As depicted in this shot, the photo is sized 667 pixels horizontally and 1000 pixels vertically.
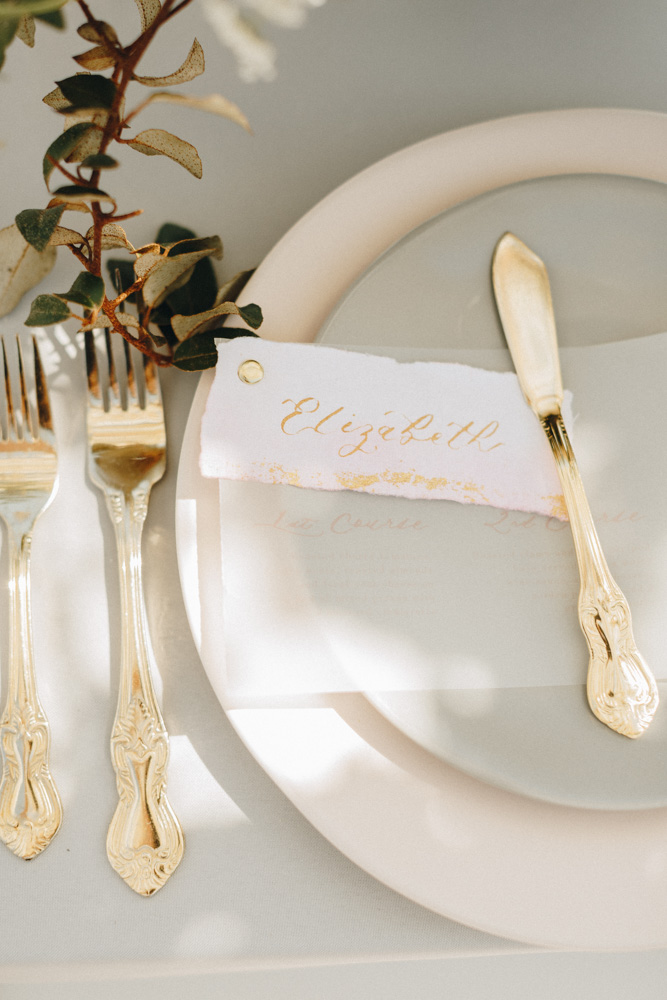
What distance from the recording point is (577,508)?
0.41 meters

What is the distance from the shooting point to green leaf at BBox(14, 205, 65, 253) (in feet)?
1.08

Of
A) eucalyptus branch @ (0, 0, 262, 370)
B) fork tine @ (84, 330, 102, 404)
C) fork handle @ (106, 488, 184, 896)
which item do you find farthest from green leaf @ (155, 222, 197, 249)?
fork handle @ (106, 488, 184, 896)

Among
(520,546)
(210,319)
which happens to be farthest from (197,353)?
(520,546)

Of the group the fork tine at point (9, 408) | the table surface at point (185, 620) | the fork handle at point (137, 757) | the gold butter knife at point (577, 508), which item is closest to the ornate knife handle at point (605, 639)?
the gold butter knife at point (577, 508)

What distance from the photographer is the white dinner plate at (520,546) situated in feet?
1.21

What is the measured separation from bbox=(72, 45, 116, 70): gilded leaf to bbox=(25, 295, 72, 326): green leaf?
0.12 m

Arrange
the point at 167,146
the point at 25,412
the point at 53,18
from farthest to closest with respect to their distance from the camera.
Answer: the point at 25,412
the point at 167,146
the point at 53,18

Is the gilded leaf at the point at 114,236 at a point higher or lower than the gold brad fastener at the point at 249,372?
higher

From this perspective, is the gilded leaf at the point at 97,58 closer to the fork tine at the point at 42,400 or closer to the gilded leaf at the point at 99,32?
the gilded leaf at the point at 99,32

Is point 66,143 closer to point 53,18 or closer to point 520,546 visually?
point 53,18

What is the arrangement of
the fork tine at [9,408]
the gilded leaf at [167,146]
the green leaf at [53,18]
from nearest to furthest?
the green leaf at [53,18] < the gilded leaf at [167,146] < the fork tine at [9,408]

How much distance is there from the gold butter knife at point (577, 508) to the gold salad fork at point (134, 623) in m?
0.25

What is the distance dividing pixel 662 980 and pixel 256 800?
308 millimetres

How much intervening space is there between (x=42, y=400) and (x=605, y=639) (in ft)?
1.32
